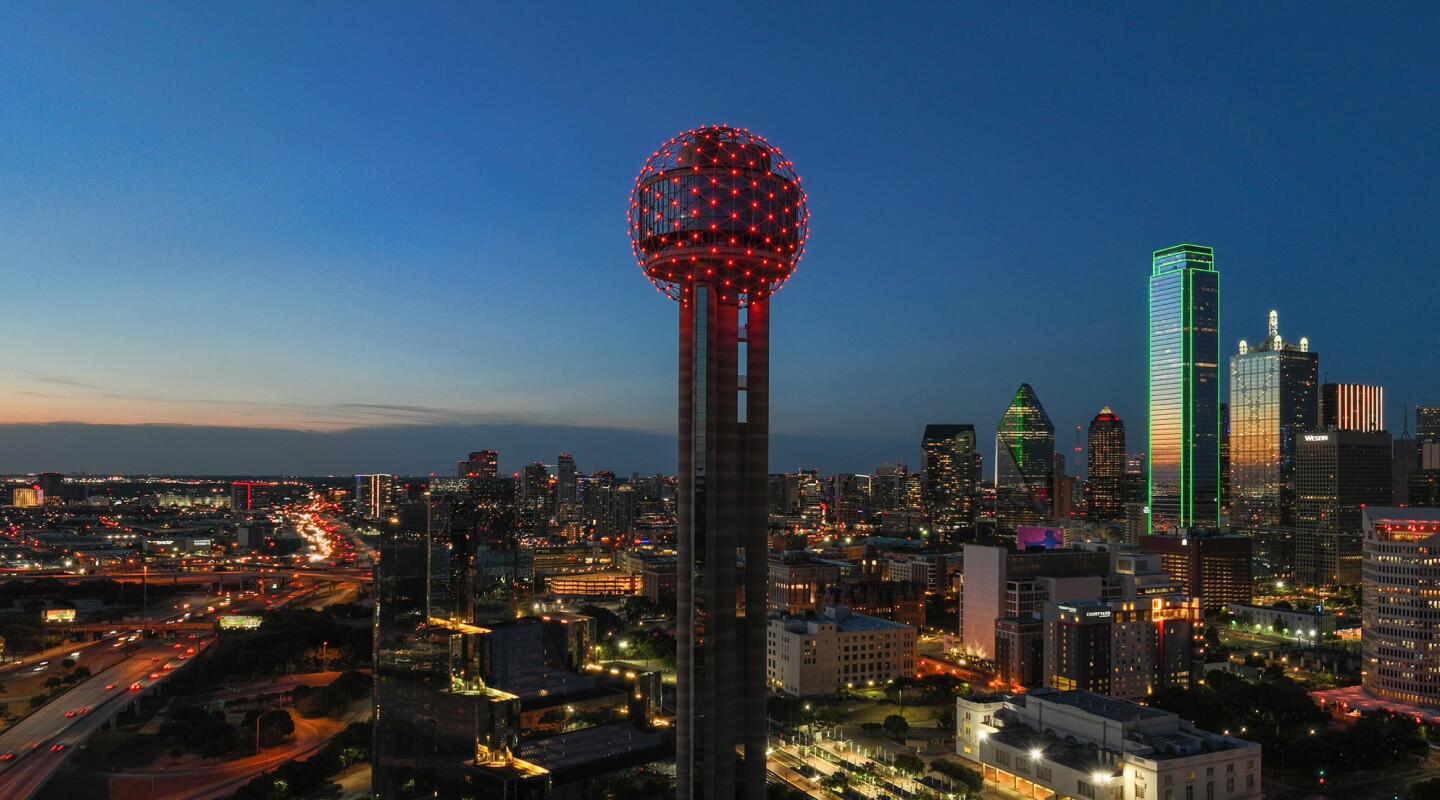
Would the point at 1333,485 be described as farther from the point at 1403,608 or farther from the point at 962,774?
the point at 962,774

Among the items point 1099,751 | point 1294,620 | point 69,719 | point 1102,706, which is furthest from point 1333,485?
point 69,719

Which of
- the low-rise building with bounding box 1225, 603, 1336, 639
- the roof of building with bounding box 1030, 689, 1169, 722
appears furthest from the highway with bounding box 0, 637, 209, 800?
the low-rise building with bounding box 1225, 603, 1336, 639

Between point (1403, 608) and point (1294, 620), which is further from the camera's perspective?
point (1294, 620)

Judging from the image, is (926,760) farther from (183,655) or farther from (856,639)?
(183,655)

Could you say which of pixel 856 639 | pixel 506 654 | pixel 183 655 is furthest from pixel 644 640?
pixel 183 655

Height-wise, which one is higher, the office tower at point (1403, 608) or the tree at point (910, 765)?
the office tower at point (1403, 608)

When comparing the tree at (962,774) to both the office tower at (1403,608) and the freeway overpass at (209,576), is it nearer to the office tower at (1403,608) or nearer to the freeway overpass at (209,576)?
the office tower at (1403,608)

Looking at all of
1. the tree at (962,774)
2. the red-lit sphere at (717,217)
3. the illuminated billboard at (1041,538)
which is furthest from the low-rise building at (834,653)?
the red-lit sphere at (717,217)
